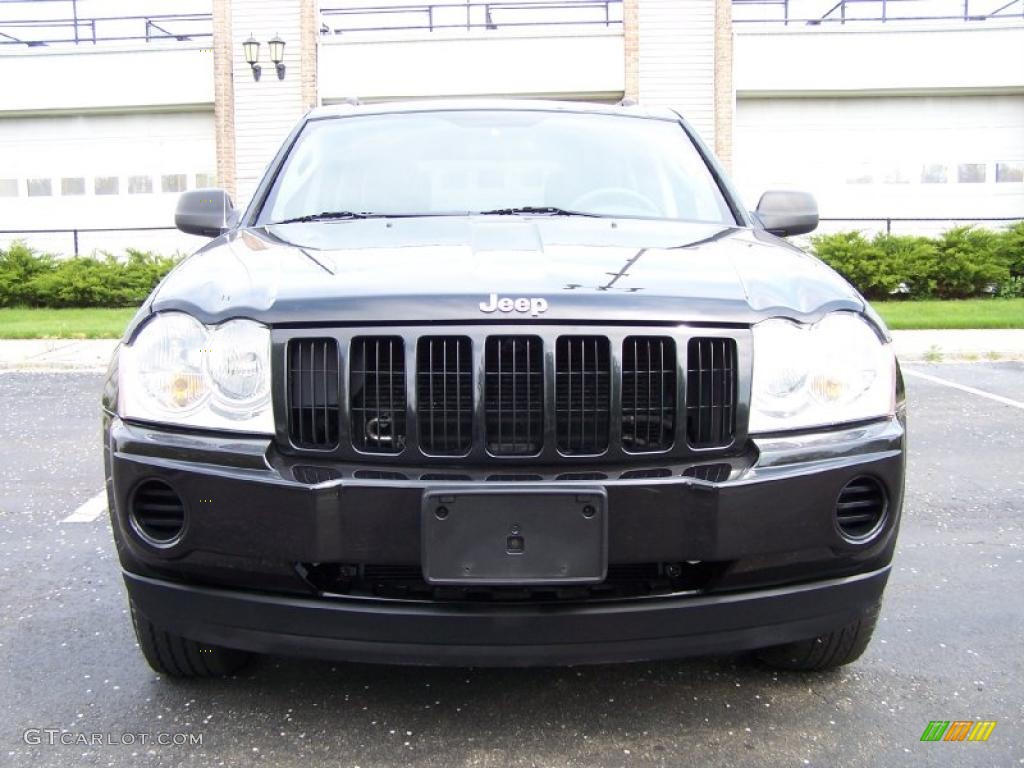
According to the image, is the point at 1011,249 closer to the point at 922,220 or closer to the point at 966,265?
the point at 966,265

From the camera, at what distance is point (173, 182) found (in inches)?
886

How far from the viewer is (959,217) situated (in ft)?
69.9

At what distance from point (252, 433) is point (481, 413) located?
0.52 meters

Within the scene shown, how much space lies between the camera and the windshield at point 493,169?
3527 mm

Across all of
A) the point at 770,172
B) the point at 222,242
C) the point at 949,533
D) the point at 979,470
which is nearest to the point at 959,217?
the point at 770,172

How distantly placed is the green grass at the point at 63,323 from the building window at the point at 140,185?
661 centimetres

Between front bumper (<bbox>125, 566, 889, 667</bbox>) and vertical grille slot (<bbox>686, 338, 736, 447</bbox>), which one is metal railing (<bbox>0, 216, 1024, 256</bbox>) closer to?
vertical grille slot (<bbox>686, 338, 736, 447</bbox>)

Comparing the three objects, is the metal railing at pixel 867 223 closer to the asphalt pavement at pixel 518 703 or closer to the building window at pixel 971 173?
the building window at pixel 971 173

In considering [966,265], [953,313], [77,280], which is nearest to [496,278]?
[953,313]

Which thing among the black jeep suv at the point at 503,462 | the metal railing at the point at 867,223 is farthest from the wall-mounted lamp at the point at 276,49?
the black jeep suv at the point at 503,462

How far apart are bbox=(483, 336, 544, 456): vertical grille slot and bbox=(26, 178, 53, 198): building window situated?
2337cm

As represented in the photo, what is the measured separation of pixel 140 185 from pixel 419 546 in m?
22.5

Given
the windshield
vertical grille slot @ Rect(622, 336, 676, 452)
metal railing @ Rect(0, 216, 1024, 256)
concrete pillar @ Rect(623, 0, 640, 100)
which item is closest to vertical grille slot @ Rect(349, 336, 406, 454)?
vertical grille slot @ Rect(622, 336, 676, 452)

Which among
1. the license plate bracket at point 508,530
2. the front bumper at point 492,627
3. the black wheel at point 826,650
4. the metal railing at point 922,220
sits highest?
the metal railing at point 922,220
